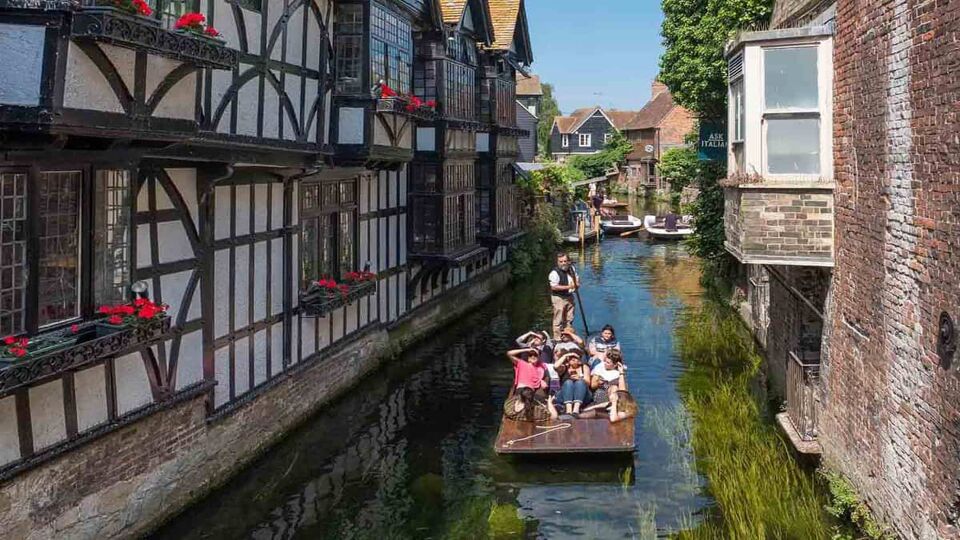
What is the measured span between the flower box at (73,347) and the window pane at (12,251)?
284 mm

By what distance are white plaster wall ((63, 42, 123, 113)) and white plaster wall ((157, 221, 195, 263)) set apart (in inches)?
105

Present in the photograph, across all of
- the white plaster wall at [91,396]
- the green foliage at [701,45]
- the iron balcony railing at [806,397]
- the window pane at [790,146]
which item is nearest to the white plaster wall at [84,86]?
the white plaster wall at [91,396]

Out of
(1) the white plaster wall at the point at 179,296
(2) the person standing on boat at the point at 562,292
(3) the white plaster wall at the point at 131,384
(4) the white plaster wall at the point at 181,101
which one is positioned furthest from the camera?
(2) the person standing on boat at the point at 562,292

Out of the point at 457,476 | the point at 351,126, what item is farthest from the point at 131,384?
the point at 351,126

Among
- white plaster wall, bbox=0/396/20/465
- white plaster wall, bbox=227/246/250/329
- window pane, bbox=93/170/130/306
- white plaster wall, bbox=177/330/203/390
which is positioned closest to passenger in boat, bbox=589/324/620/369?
white plaster wall, bbox=227/246/250/329

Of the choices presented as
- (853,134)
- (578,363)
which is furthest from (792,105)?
(578,363)

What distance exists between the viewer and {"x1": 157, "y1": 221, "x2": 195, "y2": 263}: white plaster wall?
1109cm

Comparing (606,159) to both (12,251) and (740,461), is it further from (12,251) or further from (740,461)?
(12,251)

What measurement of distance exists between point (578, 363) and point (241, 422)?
514cm

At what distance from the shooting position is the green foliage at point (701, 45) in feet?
77.6

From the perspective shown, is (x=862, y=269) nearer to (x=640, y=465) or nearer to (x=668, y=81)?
(x=640, y=465)

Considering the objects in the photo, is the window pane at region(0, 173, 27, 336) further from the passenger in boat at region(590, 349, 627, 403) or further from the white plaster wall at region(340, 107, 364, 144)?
the passenger in boat at region(590, 349, 627, 403)

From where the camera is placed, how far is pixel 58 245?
9.06m

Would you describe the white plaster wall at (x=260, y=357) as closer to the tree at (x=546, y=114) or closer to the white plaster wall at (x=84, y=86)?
the white plaster wall at (x=84, y=86)
